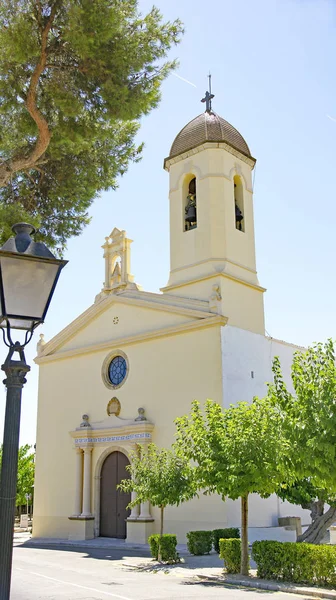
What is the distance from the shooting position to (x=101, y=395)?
25109mm

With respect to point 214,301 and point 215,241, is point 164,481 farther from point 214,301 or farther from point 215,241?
point 215,241

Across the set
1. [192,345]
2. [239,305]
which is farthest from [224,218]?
[192,345]

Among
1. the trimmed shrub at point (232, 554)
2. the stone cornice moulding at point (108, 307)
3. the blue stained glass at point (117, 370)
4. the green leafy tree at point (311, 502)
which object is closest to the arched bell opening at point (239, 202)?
the stone cornice moulding at point (108, 307)

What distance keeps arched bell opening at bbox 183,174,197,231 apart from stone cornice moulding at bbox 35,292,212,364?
3.37 m

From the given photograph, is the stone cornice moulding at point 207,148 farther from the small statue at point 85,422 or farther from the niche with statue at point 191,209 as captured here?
the small statue at point 85,422

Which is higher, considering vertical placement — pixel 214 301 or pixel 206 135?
pixel 206 135

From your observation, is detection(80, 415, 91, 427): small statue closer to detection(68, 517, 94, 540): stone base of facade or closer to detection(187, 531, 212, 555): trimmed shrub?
detection(68, 517, 94, 540): stone base of facade

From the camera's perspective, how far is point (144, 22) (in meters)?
10.6

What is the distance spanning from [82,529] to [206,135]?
16046 millimetres

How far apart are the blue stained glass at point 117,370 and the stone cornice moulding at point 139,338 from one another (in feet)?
1.74

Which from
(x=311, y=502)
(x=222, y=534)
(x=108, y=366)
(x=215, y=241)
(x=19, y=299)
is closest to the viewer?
(x=19, y=299)

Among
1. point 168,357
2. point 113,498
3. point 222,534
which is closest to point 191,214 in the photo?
point 168,357

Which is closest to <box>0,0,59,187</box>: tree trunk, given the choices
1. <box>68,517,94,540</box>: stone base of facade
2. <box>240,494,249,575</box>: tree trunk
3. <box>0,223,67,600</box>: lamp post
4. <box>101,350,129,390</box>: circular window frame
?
<box>0,223,67,600</box>: lamp post

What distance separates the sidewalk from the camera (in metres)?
12.2
